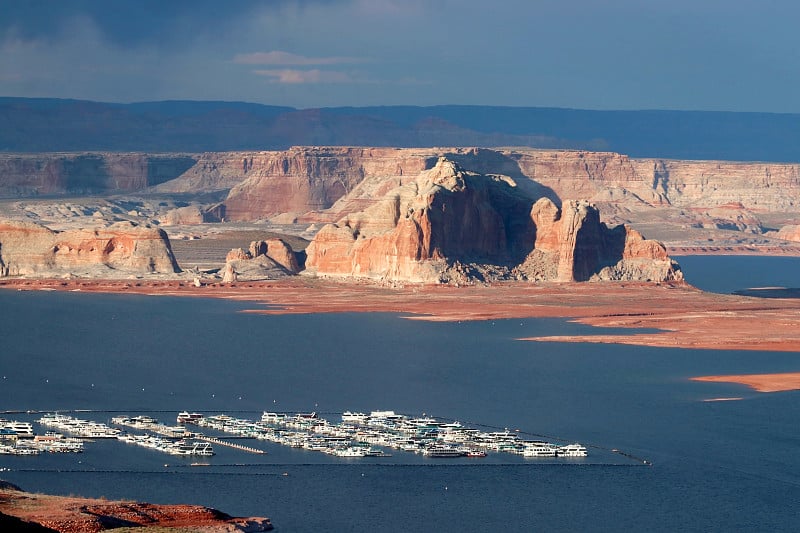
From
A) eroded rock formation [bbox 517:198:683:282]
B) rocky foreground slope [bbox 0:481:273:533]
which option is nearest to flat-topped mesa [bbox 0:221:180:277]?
eroded rock formation [bbox 517:198:683:282]

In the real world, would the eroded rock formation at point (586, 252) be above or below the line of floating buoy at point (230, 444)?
above

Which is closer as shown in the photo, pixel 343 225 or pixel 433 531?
pixel 433 531

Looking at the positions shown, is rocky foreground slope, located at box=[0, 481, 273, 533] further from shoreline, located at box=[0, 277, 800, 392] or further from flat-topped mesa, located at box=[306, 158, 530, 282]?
flat-topped mesa, located at box=[306, 158, 530, 282]

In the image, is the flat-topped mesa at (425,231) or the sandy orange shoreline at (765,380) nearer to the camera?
the sandy orange shoreline at (765,380)

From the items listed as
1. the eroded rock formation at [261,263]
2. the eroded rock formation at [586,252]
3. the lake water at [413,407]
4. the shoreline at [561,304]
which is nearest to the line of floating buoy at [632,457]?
the lake water at [413,407]

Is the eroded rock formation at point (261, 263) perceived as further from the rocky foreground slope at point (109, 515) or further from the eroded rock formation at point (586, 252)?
the rocky foreground slope at point (109, 515)

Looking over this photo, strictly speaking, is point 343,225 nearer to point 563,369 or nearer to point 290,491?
point 563,369

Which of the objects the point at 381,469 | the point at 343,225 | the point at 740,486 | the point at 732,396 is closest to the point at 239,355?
the point at 732,396
